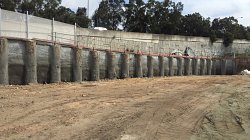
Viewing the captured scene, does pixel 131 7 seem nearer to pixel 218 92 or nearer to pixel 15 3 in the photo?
pixel 15 3

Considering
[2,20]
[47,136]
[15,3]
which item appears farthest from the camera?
[15,3]

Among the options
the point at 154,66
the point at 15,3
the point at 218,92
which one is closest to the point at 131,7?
the point at 15,3

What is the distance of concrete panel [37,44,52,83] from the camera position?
20.8m

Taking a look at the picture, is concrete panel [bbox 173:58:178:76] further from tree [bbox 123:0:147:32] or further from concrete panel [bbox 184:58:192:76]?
tree [bbox 123:0:147:32]

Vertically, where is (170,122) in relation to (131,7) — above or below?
below

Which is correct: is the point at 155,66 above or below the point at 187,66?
above

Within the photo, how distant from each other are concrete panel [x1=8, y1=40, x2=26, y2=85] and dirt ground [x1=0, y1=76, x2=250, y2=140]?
0.68 meters

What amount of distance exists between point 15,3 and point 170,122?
60.8 metres

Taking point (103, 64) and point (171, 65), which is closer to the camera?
point (103, 64)

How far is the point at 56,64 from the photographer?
21562 mm

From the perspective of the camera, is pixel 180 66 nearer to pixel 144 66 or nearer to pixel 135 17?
pixel 144 66

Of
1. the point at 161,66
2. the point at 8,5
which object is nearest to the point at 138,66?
the point at 161,66

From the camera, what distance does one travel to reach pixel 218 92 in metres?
21.3

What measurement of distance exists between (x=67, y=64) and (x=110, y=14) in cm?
7084
